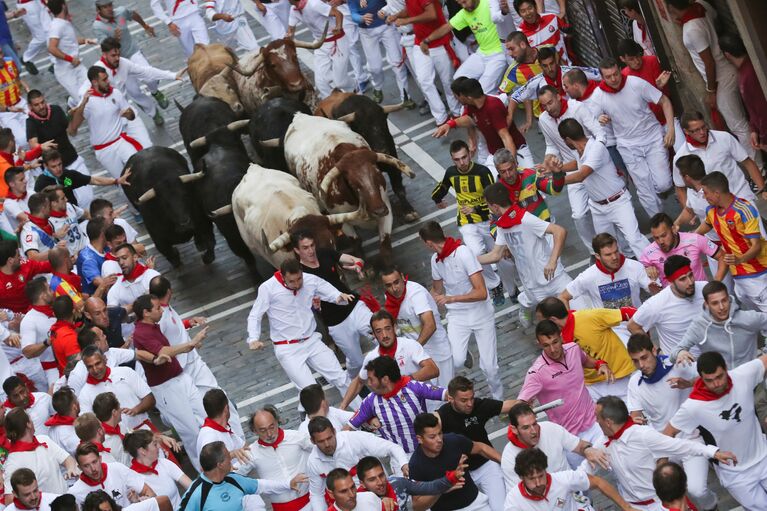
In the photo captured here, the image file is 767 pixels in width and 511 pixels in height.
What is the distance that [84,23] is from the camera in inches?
1200

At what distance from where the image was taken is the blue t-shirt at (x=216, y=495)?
12781mm

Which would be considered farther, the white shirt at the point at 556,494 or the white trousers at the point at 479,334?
the white trousers at the point at 479,334

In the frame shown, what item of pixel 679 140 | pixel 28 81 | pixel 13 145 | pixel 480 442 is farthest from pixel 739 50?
pixel 28 81

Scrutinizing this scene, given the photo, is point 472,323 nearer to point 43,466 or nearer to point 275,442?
point 275,442

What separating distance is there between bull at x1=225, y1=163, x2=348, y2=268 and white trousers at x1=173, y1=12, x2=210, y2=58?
6338mm

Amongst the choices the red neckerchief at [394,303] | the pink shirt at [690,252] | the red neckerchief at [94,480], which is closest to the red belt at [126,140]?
the red neckerchief at [394,303]

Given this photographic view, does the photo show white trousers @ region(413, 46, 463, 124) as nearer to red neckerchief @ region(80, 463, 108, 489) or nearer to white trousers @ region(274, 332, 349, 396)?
white trousers @ region(274, 332, 349, 396)

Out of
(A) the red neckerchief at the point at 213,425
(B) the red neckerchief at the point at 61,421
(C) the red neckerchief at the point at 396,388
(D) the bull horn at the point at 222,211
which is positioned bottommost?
(D) the bull horn at the point at 222,211

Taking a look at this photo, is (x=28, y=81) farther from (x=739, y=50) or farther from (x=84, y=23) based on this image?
(x=739, y=50)

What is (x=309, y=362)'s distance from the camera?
53.2 ft

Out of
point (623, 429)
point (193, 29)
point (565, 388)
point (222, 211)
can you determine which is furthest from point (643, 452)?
point (193, 29)

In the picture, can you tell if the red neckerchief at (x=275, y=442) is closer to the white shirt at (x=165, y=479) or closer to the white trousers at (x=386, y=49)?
the white shirt at (x=165, y=479)

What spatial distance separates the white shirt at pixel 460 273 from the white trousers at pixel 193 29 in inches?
451

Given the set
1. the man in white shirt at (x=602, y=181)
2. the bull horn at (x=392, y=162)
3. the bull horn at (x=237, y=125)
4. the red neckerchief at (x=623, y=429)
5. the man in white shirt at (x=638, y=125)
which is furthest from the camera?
the bull horn at (x=237, y=125)
